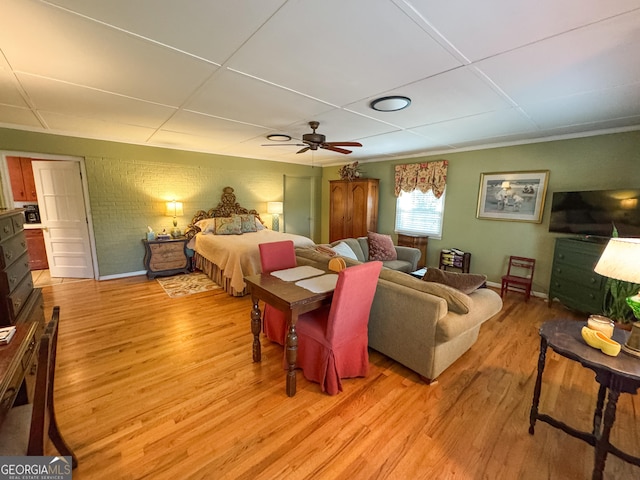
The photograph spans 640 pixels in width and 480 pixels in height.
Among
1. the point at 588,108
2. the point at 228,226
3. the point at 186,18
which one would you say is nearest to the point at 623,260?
the point at 588,108

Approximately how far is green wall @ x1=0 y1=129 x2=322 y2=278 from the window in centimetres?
362

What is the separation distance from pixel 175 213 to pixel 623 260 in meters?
5.56

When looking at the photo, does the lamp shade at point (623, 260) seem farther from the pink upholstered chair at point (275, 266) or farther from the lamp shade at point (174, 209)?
the lamp shade at point (174, 209)

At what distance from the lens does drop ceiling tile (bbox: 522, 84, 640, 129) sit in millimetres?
2250

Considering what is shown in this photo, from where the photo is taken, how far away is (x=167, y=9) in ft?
4.25

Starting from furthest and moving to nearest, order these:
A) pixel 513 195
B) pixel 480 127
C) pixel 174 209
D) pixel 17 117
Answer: pixel 174 209, pixel 513 195, pixel 480 127, pixel 17 117

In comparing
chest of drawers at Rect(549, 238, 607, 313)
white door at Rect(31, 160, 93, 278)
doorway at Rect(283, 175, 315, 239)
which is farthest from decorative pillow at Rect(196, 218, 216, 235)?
chest of drawers at Rect(549, 238, 607, 313)

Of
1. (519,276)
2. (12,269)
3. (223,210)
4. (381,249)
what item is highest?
(223,210)

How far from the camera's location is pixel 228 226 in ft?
16.5

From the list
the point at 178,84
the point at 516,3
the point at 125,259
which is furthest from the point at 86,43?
the point at 125,259

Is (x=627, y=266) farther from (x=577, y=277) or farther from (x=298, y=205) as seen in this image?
(x=298, y=205)

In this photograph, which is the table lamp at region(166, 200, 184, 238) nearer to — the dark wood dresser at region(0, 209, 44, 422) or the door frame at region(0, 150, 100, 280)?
the door frame at region(0, 150, 100, 280)

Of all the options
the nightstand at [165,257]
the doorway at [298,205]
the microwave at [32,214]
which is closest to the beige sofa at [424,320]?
the nightstand at [165,257]

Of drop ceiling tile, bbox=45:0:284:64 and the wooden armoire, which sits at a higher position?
drop ceiling tile, bbox=45:0:284:64
